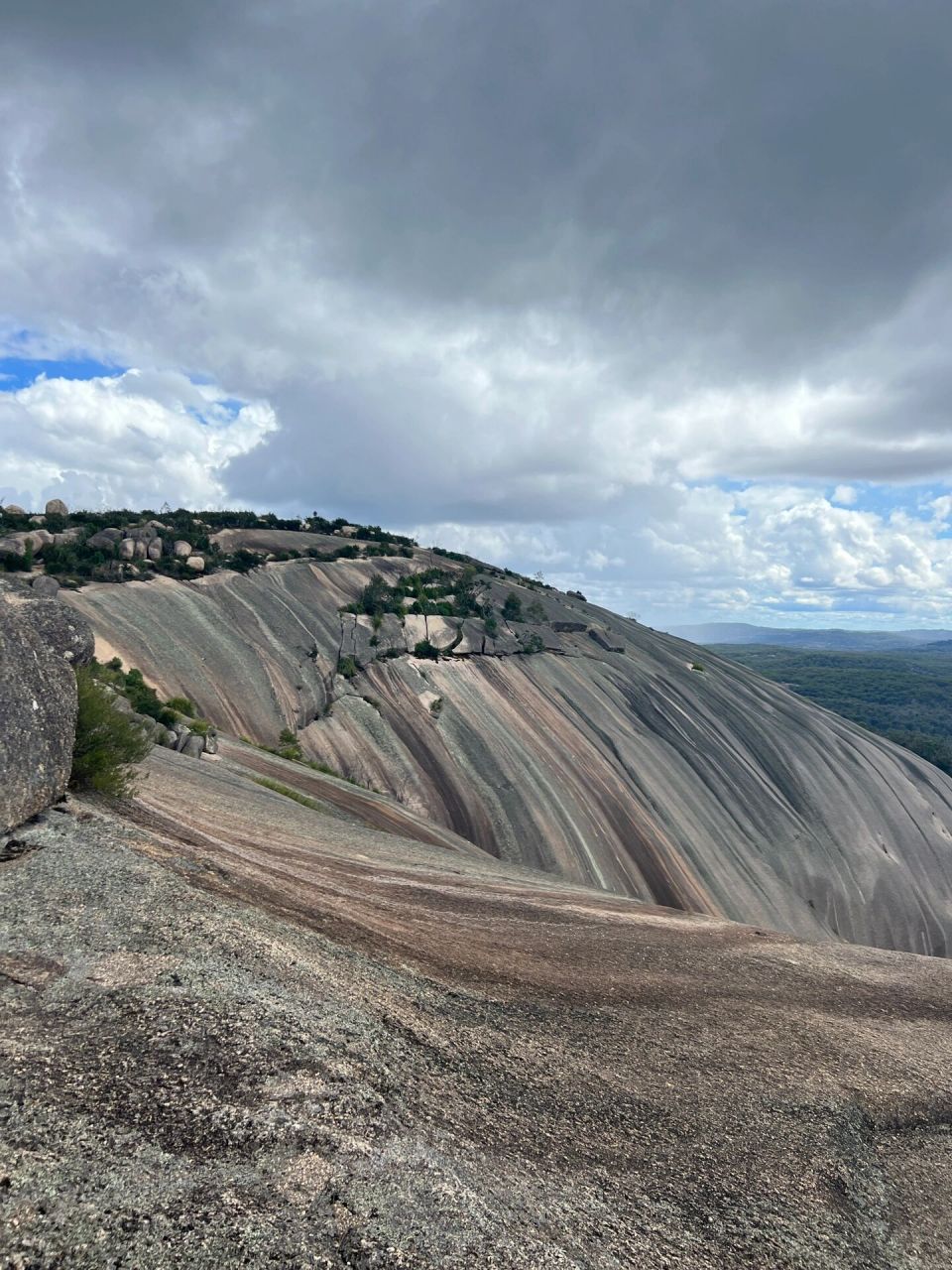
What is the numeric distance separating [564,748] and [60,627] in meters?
28.8

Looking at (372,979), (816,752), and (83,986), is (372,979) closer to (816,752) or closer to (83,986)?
(83,986)

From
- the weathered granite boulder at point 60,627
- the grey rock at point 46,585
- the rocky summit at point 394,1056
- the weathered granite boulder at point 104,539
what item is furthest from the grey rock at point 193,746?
the weathered granite boulder at point 104,539

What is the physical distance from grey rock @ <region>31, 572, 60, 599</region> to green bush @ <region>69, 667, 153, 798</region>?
19167mm

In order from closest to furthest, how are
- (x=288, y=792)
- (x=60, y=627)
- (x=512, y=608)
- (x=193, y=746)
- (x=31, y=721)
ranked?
(x=31, y=721) < (x=60, y=627) < (x=193, y=746) < (x=288, y=792) < (x=512, y=608)

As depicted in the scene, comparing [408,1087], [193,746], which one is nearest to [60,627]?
[193,746]

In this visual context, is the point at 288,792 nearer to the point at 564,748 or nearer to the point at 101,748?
the point at 101,748

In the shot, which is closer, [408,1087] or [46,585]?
[408,1087]

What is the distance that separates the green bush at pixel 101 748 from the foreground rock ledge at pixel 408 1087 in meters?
1.51

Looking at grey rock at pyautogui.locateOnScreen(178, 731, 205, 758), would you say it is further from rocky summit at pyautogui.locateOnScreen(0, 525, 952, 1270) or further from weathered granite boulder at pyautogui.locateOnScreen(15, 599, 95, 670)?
weathered granite boulder at pyautogui.locateOnScreen(15, 599, 95, 670)

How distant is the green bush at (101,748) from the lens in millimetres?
12516

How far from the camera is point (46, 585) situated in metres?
31.0

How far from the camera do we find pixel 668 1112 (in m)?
7.80

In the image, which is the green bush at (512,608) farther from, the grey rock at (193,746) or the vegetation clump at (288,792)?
the grey rock at (193,746)

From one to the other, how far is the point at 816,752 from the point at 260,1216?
189 feet
